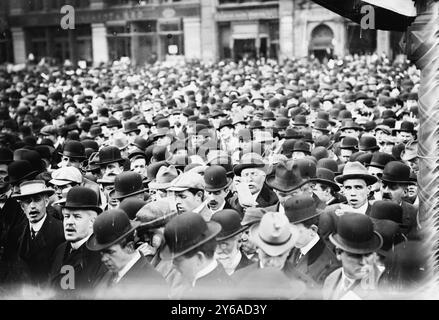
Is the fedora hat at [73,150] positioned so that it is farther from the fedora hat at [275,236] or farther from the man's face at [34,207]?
the fedora hat at [275,236]

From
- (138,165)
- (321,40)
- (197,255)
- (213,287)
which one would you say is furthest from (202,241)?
(321,40)

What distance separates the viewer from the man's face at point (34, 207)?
6.69 m

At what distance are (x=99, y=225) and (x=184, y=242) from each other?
84 cm

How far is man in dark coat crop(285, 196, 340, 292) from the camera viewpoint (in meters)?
5.52

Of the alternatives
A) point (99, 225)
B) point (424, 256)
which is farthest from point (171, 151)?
point (424, 256)

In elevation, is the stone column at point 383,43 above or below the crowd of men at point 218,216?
above

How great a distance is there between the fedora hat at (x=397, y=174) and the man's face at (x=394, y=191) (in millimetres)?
64

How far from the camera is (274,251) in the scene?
477cm

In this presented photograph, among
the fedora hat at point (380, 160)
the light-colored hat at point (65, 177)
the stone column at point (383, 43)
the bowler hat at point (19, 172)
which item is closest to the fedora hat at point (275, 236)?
the fedora hat at point (380, 160)

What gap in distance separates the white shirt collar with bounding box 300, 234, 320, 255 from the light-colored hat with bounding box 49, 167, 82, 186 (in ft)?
11.8

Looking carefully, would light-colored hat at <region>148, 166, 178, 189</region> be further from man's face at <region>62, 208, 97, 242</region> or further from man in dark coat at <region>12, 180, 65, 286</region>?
man's face at <region>62, 208, 97, 242</region>

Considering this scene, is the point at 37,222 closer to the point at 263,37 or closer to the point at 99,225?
the point at 99,225

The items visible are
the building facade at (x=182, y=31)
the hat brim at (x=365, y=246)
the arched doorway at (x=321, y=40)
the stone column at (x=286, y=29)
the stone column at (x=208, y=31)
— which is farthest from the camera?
the stone column at (x=208, y=31)

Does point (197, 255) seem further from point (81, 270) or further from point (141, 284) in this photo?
point (81, 270)
